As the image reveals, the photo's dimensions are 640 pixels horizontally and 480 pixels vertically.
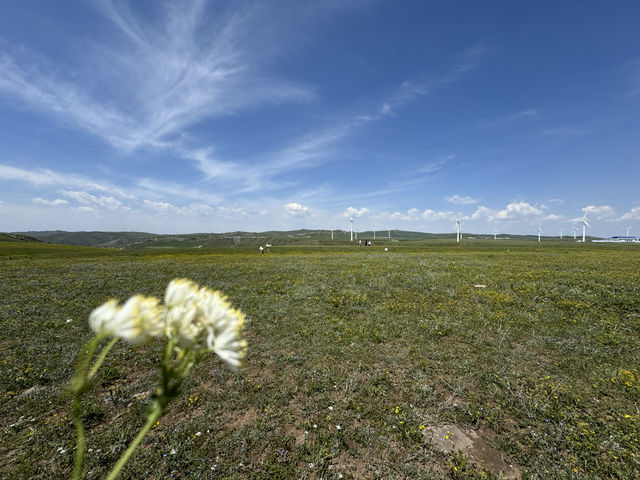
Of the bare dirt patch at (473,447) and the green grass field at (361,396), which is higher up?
the green grass field at (361,396)

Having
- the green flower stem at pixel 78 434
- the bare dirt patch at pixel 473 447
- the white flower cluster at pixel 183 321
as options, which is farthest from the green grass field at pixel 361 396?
the green flower stem at pixel 78 434

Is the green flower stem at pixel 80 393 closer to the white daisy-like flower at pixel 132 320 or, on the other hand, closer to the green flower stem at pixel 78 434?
the green flower stem at pixel 78 434

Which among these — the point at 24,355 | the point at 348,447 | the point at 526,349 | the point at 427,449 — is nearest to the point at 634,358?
the point at 526,349

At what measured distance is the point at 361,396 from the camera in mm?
8211

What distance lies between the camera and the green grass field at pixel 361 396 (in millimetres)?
6133

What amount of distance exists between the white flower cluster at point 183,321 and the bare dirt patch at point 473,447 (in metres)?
6.97

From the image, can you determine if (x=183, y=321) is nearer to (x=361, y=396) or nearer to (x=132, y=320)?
(x=132, y=320)

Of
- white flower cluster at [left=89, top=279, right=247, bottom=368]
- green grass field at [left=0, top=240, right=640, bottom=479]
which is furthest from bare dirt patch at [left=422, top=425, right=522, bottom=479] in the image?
white flower cluster at [left=89, top=279, right=247, bottom=368]

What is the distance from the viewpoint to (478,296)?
17109mm

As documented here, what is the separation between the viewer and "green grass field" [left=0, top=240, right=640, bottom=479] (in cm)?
613

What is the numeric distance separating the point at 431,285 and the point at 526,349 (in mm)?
9375

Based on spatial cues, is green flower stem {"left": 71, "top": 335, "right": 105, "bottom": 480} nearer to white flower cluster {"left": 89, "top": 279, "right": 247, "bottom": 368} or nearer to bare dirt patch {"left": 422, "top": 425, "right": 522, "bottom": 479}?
white flower cluster {"left": 89, "top": 279, "right": 247, "bottom": 368}

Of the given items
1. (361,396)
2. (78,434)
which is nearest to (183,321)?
(78,434)

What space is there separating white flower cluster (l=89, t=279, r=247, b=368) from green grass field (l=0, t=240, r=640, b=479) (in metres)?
5.84
